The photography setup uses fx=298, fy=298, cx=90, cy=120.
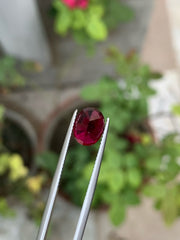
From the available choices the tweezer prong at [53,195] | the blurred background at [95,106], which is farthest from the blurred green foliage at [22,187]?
the tweezer prong at [53,195]

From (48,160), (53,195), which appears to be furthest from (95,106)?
(53,195)

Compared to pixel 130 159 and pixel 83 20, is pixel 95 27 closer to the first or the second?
pixel 83 20

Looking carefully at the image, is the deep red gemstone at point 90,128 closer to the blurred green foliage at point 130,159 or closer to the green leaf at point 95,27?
the blurred green foliage at point 130,159

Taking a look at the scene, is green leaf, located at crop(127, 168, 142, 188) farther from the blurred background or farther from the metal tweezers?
the metal tweezers

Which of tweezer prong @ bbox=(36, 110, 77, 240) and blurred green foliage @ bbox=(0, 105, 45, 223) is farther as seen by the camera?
blurred green foliage @ bbox=(0, 105, 45, 223)

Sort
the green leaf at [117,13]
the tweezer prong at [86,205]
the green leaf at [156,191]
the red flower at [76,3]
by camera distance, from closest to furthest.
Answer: the tweezer prong at [86,205]
the green leaf at [156,191]
the red flower at [76,3]
the green leaf at [117,13]

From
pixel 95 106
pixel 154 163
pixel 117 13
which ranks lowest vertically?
pixel 154 163

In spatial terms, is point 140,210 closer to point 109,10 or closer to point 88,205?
point 109,10

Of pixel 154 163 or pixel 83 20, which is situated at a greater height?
pixel 83 20

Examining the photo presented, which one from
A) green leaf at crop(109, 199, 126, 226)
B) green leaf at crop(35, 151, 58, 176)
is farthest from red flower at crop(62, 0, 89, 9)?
green leaf at crop(109, 199, 126, 226)
